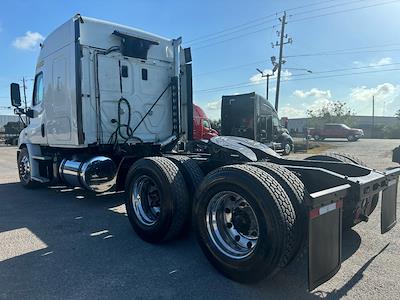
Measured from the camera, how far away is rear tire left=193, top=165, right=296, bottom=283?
122 inches

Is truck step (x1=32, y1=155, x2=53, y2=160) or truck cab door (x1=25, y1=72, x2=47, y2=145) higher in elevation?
truck cab door (x1=25, y1=72, x2=47, y2=145)

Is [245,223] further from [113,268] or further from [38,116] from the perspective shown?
[38,116]

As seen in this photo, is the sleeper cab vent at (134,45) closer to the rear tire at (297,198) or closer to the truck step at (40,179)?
the truck step at (40,179)

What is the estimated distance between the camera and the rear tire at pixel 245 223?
10.2ft

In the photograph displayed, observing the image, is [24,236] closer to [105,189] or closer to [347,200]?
[105,189]

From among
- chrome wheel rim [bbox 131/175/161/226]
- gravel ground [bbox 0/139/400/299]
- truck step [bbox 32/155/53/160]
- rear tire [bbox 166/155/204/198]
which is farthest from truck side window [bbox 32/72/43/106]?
rear tire [bbox 166/155/204/198]

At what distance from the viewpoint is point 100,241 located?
15.8 ft

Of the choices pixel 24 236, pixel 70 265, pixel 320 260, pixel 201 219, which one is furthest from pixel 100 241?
pixel 320 260

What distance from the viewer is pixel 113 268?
153 inches

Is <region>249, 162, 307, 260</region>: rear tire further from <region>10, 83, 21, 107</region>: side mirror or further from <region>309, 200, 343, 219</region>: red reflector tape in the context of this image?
<region>10, 83, 21, 107</region>: side mirror

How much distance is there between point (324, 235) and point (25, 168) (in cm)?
809

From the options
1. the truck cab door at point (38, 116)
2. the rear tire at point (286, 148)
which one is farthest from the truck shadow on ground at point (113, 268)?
the rear tire at point (286, 148)

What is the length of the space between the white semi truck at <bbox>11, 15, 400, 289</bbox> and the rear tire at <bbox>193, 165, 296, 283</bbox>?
0.04ft

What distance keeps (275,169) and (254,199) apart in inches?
19.0
